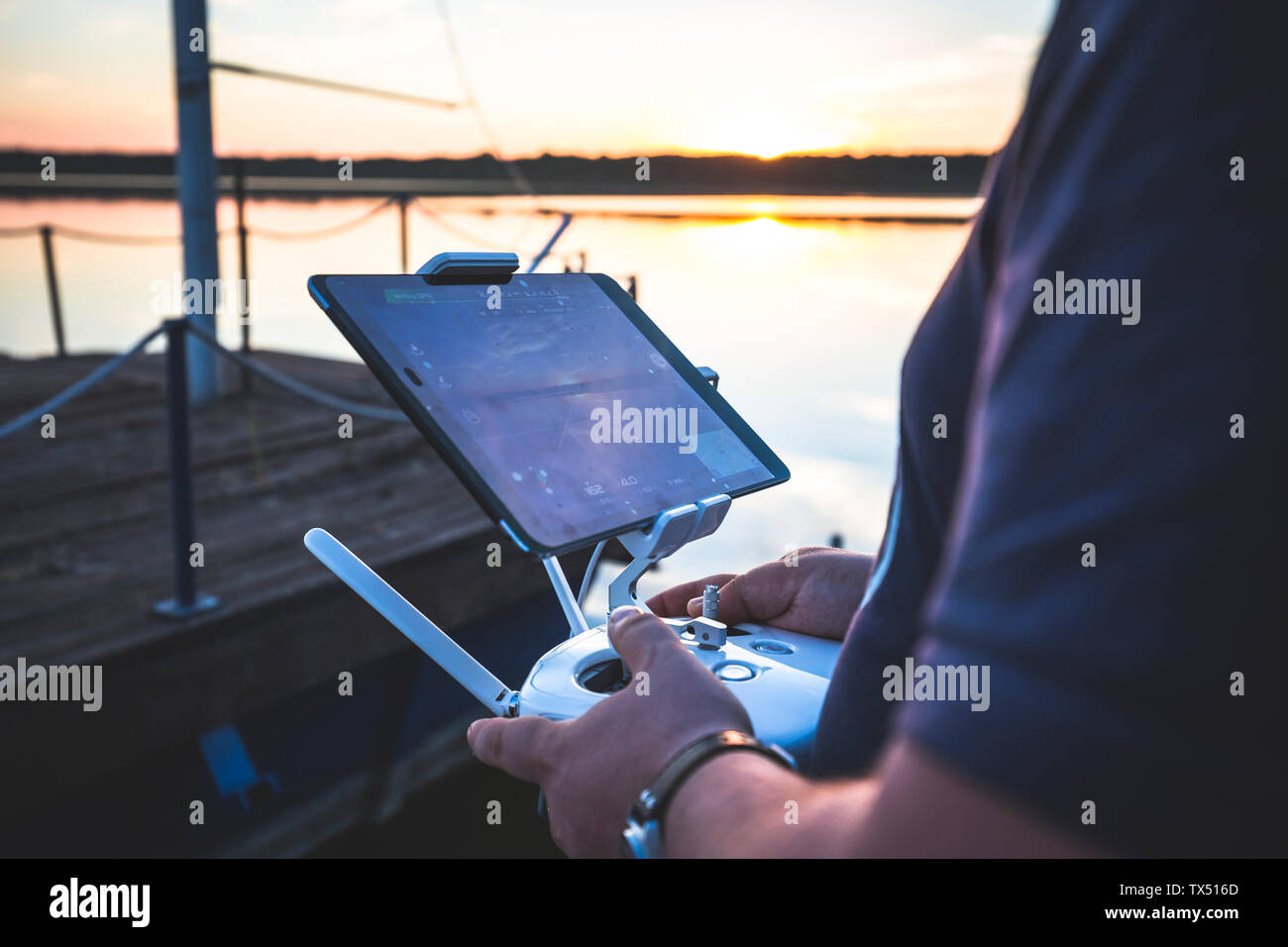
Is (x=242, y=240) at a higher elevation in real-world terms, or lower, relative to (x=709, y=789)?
higher

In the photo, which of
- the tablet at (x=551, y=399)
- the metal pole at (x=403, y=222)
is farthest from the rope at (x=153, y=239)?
the tablet at (x=551, y=399)

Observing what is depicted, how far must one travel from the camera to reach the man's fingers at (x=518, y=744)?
77 centimetres

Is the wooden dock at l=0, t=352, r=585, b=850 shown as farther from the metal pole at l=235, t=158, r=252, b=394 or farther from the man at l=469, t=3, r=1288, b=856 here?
the man at l=469, t=3, r=1288, b=856

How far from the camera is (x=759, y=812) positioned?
22.5 inches

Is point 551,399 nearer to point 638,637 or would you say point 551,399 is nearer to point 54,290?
point 638,637

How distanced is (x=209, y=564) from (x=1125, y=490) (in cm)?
325

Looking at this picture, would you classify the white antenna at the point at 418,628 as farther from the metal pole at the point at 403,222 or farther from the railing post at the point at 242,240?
the metal pole at the point at 403,222

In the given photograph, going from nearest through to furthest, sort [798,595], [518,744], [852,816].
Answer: [852,816] → [518,744] → [798,595]

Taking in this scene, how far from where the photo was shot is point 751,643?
3.32 ft

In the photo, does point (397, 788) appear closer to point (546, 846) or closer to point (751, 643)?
point (546, 846)

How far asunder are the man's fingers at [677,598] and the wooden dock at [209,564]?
1944 millimetres

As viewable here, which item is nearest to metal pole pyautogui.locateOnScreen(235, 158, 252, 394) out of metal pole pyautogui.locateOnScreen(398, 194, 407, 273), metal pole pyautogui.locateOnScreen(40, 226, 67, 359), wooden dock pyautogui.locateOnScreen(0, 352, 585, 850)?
wooden dock pyautogui.locateOnScreen(0, 352, 585, 850)

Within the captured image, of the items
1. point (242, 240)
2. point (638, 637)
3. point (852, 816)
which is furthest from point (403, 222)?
point (852, 816)
